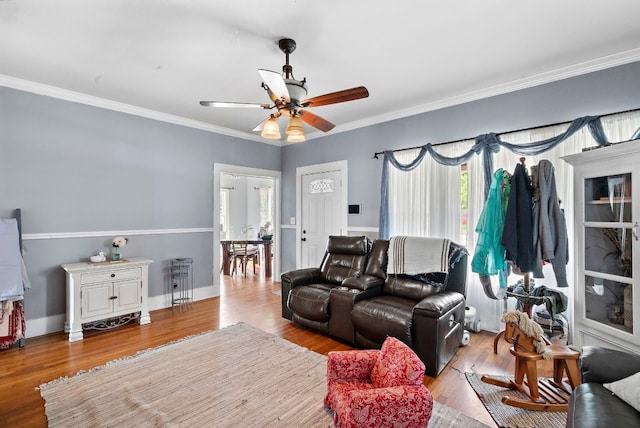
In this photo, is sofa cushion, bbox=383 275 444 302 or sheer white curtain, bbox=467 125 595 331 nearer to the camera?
sheer white curtain, bbox=467 125 595 331

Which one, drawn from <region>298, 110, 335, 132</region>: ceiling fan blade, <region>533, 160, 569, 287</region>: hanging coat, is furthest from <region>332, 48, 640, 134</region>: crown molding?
<region>298, 110, 335, 132</region>: ceiling fan blade

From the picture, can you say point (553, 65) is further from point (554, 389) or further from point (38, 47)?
point (38, 47)

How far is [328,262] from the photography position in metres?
3.95

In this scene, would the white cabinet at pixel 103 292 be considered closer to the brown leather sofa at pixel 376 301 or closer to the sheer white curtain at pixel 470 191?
the brown leather sofa at pixel 376 301

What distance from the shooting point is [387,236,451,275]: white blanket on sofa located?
313 cm


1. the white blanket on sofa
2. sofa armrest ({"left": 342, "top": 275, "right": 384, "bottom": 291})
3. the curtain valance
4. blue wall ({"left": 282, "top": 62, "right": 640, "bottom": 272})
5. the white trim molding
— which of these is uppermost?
blue wall ({"left": 282, "top": 62, "right": 640, "bottom": 272})

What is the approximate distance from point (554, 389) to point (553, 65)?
2.82m

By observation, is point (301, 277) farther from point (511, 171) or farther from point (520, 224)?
point (511, 171)

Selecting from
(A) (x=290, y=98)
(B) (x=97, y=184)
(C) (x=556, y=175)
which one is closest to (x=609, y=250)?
(C) (x=556, y=175)

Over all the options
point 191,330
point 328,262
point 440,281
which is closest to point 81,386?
point 191,330

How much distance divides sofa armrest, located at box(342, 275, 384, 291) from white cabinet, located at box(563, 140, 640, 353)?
1687 millimetres

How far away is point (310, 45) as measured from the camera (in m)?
2.54

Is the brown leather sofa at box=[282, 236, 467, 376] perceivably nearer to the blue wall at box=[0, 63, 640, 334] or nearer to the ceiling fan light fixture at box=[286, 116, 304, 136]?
the blue wall at box=[0, 63, 640, 334]

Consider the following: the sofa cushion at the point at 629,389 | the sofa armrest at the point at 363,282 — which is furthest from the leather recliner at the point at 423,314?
the sofa cushion at the point at 629,389
